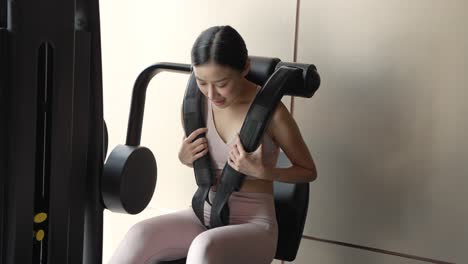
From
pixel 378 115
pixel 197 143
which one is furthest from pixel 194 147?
pixel 378 115

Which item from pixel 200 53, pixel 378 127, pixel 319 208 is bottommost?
pixel 319 208

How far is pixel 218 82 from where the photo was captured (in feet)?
5.40

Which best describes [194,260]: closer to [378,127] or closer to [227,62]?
[227,62]

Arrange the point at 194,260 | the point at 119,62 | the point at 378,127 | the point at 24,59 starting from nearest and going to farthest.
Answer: the point at 24,59 < the point at 194,260 < the point at 378,127 < the point at 119,62

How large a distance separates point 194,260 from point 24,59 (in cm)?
61

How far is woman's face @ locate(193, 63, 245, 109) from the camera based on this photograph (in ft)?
5.34

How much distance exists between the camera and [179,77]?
8.02ft

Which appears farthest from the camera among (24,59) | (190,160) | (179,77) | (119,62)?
(119,62)

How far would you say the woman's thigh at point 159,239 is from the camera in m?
1.66

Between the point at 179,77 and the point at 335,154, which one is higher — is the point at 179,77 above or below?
above

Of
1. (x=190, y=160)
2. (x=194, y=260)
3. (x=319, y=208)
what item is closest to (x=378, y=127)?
(x=319, y=208)

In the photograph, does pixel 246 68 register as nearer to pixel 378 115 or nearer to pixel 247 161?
pixel 247 161

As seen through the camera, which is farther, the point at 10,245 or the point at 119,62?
the point at 119,62

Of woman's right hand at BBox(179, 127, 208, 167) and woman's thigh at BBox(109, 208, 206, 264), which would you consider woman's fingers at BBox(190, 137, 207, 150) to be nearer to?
woman's right hand at BBox(179, 127, 208, 167)
